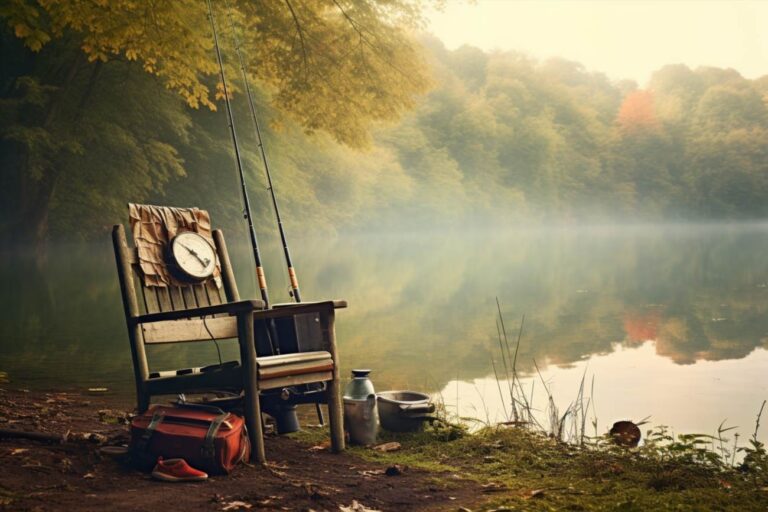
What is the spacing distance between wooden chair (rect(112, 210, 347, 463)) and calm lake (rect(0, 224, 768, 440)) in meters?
2.05

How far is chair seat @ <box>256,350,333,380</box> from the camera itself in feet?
14.4

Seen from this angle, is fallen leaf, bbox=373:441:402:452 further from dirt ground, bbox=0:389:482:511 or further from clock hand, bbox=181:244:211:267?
clock hand, bbox=181:244:211:267

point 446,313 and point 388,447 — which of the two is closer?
point 388,447

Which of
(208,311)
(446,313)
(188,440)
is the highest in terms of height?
(208,311)

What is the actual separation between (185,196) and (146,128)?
507 centimetres

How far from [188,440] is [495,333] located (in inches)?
310

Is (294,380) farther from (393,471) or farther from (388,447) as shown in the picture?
(388,447)

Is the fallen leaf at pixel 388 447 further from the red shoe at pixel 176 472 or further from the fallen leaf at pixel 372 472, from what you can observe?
the red shoe at pixel 176 472

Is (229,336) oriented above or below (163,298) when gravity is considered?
below

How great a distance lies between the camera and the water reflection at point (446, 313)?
9016 mm

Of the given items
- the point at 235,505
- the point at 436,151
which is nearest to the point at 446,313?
the point at 235,505

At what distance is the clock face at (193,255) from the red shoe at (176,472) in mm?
1453

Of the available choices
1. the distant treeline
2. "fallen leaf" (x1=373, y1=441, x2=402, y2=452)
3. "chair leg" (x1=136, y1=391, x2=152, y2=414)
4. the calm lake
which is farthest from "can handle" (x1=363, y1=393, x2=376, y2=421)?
the distant treeline

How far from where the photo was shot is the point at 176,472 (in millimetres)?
3902
